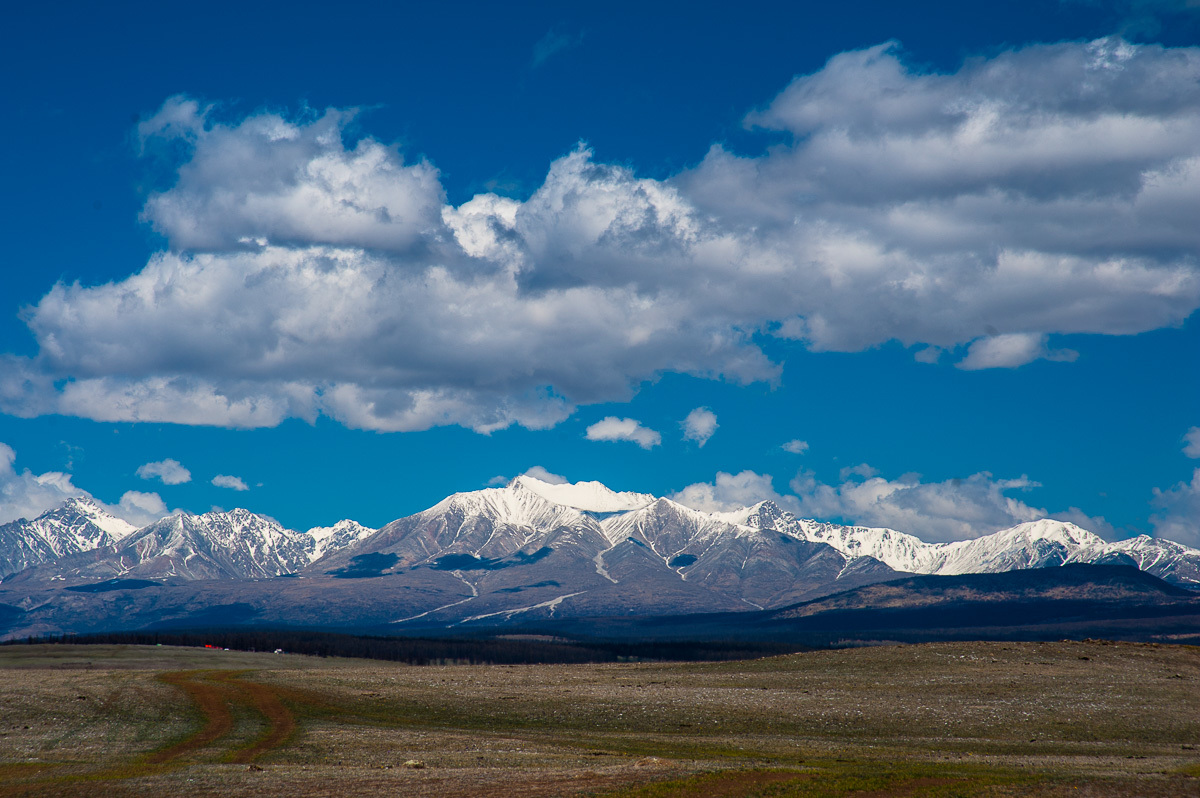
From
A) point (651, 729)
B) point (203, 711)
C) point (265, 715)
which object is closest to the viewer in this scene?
point (651, 729)

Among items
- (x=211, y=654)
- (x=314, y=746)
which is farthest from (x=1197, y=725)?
(x=211, y=654)

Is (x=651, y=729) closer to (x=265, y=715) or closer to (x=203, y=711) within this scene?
(x=265, y=715)

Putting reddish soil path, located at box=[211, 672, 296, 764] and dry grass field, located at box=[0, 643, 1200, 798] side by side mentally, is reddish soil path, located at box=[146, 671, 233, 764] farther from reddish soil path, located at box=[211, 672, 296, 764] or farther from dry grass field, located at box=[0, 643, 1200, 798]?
reddish soil path, located at box=[211, 672, 296, 764]

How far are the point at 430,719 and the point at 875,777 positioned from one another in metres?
39.9

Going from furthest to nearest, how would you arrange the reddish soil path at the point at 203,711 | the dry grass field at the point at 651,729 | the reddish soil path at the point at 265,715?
1. the reddish soil path at the point at 203,711
2. the reddish soil path at the point at 265,715
3. the dry grass field at the point at 651,729

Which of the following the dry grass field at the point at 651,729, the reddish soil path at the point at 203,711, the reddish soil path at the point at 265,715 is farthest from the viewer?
the reddish soil path at the point at 203,711

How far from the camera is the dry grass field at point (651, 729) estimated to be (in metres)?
46.6

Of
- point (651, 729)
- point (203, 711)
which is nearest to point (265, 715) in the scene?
point (203, 711)

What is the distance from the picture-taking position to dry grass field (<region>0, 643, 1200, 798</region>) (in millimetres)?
46562

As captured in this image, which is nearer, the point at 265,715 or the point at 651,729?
the point at 651,729

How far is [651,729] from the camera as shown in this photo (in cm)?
7012

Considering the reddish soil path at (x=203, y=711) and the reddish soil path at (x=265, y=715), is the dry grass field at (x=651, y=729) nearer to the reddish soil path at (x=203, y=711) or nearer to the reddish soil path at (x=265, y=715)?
the reddish soil path at (x=203, y=711)

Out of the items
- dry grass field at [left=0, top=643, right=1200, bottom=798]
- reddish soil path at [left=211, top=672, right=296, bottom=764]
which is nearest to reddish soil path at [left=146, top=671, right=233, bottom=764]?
dry grass field at [left=0, top=643, right=1200, bottom=798]

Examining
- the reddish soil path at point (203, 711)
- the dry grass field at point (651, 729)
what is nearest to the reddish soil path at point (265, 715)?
the dry grass field at point (651, 729)
